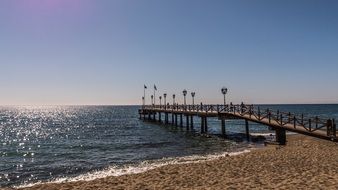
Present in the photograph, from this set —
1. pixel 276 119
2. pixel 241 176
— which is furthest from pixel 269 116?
pixel 241 176

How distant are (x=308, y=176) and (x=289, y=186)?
221 centimetres

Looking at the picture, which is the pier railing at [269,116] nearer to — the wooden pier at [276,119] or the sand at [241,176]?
the wooden pier at [276,119]

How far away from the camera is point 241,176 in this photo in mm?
15969

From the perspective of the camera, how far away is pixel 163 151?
3134cm

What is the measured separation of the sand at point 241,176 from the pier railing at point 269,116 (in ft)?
10.3

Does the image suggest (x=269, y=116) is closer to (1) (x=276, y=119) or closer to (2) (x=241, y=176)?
(1) (x=276, y=119)

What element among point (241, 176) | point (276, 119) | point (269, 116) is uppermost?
point (269, 116)

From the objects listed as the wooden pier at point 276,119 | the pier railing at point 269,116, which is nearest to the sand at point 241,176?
the wooden pier at point 276,119

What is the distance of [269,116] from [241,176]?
1480cm

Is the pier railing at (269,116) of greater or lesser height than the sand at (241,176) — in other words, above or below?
above

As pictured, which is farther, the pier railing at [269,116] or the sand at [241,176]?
the pier railing at [269,116]

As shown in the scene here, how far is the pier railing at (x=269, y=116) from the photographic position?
2386cm

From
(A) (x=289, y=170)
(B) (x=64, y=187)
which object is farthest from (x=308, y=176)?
(B) (x=64, y=187)

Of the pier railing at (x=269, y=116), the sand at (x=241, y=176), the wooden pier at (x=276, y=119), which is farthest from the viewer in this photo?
the pier railing at (x=269, y=116)
